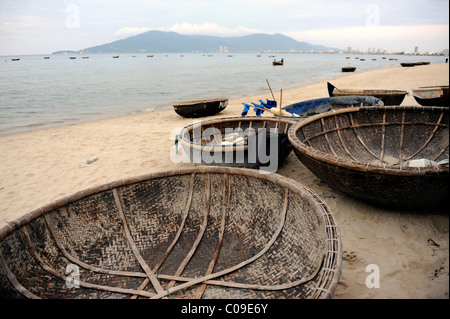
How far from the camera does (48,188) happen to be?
5.29 meters

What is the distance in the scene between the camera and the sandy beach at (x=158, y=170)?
8.30 feet

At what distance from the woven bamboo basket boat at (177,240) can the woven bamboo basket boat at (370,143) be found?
3.24 feet

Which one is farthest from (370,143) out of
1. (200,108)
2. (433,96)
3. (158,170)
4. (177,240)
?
(200,108)

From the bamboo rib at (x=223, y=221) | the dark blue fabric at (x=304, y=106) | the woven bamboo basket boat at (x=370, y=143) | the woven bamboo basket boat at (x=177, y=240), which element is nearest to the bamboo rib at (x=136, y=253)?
the woven bamboo basket boat at (x=177, y=240)

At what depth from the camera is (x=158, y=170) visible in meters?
5.71

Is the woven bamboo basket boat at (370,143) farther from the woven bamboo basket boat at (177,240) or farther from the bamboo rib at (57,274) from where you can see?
the bamboo rib at (57,274)

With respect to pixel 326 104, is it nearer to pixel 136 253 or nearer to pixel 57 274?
pixel 136 253

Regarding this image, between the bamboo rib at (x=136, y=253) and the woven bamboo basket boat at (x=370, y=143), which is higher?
the woven bamboo basket boat at (x=370, y=143)

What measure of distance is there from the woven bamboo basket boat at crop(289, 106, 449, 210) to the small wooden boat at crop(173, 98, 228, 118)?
6.62 meters

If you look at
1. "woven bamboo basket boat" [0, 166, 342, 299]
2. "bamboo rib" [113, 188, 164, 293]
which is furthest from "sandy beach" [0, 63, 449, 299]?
"bamboo rib" [113, 188, 164, 293]

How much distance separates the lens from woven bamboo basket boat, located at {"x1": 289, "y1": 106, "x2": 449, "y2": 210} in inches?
125

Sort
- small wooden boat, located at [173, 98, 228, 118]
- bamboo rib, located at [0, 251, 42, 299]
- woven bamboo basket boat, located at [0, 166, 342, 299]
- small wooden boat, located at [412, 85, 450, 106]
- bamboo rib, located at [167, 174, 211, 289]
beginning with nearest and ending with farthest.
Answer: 1. bamboo rib, located at [0, 251, 42, 299]
2. woven bamboo basket boat, located at [0, 166, 342, 299]
3. bamboo rib, located at [167, 174, 211, 289]
4. small wooden boat, located at [412, 85, 450, 106]
5. small wooden boat, located at [173, 98, 228, 118]

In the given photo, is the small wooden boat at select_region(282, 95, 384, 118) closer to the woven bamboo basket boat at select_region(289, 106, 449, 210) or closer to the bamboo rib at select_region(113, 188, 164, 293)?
the woven bamboo basket boat at select_region(289, 106, 449, 210)

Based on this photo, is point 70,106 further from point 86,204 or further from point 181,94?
point 86,204
